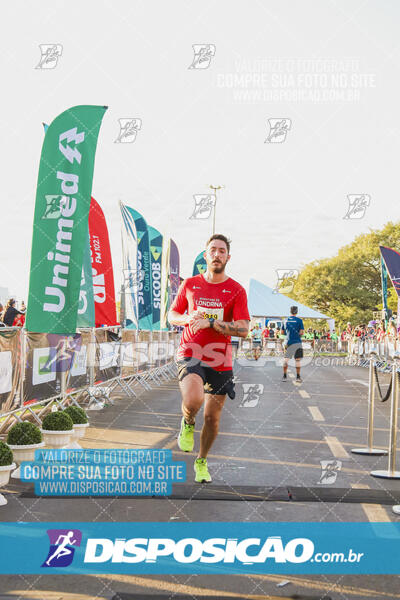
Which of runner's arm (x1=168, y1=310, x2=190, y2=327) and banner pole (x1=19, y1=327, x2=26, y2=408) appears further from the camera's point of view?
banner pole (x1=19, y1=327, x2=26, y2=408)

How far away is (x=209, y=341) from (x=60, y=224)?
154 inches

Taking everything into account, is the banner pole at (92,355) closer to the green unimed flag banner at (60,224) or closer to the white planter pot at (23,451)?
the green unimed flag banner at (60,224)

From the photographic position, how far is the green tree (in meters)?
65.7

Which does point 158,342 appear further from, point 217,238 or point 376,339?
point 217,238

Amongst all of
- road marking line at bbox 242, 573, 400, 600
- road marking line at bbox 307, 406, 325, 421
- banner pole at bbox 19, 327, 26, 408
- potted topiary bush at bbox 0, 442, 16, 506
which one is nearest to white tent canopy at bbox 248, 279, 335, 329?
road marking line at bbox 307, 406, 325, 421

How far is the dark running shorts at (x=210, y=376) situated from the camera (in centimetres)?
596

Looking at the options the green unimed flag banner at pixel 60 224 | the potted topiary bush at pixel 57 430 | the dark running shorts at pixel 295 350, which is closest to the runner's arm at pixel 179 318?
the potted topiary bush at pixel 57 430

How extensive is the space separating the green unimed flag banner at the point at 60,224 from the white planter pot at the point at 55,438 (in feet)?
5.18

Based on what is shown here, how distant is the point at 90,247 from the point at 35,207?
449 centimetres

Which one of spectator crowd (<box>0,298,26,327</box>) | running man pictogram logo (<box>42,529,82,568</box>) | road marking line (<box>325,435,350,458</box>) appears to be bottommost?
running man pictogram logo (<box>42,529,82,568</box>)

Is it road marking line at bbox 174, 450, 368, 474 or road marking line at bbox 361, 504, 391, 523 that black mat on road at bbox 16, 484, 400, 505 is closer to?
road marking line at bbox 361, 504, 391, 523

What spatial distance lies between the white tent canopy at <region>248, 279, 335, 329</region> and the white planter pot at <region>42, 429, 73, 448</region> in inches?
1592

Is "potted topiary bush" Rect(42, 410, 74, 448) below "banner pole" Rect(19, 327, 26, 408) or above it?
below

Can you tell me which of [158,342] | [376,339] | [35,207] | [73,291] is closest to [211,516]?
[73,291]
